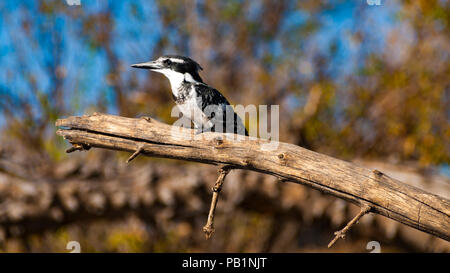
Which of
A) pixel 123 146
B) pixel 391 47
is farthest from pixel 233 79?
pixel 123 146

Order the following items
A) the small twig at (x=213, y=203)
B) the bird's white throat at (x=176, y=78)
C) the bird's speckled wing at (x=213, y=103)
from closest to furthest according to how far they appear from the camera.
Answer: the small twig at (x=213, y=203) → the bird's speckled wing at (x=213, y=103) → the bird's white throat at (x=176, y=78)

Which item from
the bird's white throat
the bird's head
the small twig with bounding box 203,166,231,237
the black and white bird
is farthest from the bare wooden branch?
the bird's head

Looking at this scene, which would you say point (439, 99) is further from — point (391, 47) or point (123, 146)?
point (123, 146)

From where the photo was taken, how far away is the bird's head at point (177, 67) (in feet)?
11.6

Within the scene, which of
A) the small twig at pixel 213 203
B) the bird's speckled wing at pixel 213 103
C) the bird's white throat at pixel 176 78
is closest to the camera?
the small twig at pixel 213 203

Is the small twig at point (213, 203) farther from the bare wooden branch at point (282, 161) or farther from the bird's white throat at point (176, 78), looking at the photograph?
the bird's white throat at point (176, 78)

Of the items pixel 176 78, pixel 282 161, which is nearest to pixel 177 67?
pixel 176 78

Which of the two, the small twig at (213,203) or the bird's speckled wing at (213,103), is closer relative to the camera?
the small twig at (213,203)

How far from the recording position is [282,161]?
2.71 metres

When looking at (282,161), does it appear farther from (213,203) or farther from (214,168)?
(214,168)

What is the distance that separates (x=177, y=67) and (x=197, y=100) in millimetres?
378

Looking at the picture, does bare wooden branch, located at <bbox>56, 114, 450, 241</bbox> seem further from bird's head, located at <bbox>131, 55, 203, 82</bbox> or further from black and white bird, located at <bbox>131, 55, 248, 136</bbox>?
bird's head, located at <bbox>131, 55, 203, 82</bbox>

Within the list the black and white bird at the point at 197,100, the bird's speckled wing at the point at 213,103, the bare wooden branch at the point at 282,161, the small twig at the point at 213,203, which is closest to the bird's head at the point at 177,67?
the black and white bird at the point at 197,100

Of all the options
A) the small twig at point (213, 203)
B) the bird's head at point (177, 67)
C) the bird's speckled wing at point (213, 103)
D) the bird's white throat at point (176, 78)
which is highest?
the bird's head at point (177, 67)
